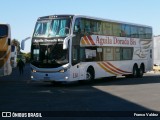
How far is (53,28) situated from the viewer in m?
21.4

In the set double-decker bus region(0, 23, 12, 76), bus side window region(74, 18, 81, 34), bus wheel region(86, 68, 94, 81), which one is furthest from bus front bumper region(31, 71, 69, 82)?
double-decker bus region(0, 23, 12, 76)

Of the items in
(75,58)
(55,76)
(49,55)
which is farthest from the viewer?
(75,58)

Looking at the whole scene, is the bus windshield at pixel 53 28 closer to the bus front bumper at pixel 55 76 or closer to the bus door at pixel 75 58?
the bus door at pixel 75 58

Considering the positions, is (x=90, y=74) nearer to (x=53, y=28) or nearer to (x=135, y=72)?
(x=53, y=28)

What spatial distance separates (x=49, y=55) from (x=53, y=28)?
1.55 metres

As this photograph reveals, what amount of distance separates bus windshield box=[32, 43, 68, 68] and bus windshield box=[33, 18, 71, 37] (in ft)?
1.92

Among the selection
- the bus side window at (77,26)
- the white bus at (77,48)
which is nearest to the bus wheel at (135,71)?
the white bus at (77,48)

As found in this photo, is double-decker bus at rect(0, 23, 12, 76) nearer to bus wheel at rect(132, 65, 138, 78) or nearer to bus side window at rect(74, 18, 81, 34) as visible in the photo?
bus side window at rect(74, 18, 81, 34)

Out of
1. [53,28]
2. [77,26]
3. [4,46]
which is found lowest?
[4,46]

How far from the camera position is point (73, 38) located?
2111 centimetres

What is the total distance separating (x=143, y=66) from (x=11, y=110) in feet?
64.9

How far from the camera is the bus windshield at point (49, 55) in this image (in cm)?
2073

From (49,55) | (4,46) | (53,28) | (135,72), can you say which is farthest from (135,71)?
(4,46)

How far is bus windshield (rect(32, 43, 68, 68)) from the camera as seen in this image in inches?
816
